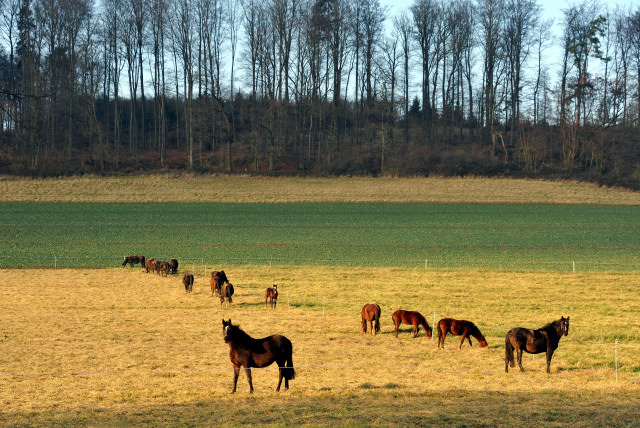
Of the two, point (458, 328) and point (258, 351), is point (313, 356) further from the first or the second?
point (458, 328)

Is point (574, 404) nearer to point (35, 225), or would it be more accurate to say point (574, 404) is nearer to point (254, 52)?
point (35, 225)

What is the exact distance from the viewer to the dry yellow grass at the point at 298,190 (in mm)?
61094

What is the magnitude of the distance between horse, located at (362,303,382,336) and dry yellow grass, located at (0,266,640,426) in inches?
11.7

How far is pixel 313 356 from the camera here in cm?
1517

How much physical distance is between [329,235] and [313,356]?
2771 cm

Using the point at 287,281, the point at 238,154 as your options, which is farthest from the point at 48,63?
the point at 287,281

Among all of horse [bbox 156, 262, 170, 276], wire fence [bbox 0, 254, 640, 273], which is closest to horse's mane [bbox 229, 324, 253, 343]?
horse [bbox 156, 262, 170, 276]

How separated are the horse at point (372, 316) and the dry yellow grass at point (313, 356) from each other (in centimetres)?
30

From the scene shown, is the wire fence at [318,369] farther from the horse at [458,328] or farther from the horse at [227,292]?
the horse at [227,292]

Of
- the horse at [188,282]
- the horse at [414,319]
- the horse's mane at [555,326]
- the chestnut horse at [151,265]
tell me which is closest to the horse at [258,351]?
the horse at [414,319]

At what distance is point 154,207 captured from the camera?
5691 centimetres

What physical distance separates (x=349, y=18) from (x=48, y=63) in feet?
138

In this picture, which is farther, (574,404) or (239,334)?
(239,334)

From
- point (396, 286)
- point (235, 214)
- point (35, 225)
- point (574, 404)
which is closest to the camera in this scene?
point (574, 404)
